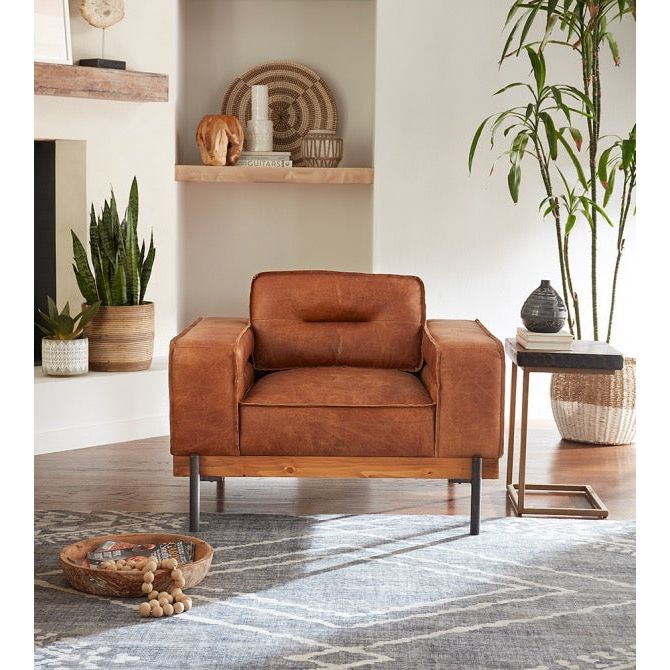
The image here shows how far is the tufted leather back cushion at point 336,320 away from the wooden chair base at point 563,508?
0.60m

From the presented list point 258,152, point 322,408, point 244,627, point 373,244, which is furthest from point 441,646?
point 258,152

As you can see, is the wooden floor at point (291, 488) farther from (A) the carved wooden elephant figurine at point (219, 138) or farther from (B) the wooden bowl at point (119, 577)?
(A) the carved wooden elephant figurine at point (219, 138)

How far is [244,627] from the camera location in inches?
93.7

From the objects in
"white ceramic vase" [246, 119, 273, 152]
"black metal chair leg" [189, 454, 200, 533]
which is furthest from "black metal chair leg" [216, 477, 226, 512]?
"white ceramic vase" [246, 119, 273, 152]

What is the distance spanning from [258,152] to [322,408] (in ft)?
7.34

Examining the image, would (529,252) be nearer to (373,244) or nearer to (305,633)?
(373,244)

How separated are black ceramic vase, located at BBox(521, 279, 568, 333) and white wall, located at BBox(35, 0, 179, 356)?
6.69 ft

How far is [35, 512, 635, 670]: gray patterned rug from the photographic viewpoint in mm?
2232

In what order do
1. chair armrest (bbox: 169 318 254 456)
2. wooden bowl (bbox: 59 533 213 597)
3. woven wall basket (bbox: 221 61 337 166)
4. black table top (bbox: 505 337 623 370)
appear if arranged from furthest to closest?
1. woven wall basket (bbox: 221 61 337 166)
2. black table top (bbox: 505 337 623 370)
3. chair armrest (bbox: 169 318 254 456)
4. wooden bowl (bbox: 59 533 213 597)

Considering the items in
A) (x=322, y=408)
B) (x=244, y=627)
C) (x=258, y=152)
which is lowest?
(x=244, y=627)

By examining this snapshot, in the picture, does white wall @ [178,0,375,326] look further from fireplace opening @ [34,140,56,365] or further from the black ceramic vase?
the black ceramic vase

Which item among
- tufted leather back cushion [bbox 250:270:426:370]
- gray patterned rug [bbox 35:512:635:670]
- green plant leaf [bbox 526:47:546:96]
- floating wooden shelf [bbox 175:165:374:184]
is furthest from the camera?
floating wooden shelf [bbox 175:165:374:184]

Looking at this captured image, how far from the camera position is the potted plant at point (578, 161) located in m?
4.00

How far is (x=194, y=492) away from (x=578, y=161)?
2.19 meters
